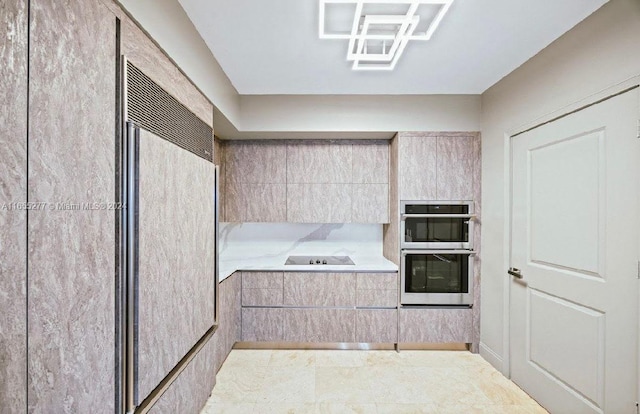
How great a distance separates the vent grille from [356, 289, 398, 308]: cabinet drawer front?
2.09m

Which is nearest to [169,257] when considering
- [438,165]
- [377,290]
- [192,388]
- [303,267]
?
[192,388]

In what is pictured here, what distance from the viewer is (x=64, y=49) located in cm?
101

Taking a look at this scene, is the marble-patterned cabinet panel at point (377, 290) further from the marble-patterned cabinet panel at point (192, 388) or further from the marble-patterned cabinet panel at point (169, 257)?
the marble-patterned cabinet panel at point (169, 257)

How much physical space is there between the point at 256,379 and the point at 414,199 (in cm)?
224

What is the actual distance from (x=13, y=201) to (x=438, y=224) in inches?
125

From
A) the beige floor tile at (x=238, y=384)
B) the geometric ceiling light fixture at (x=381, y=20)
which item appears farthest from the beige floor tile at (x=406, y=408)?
the geometric ceiling light fixture at (x=381, y=20)

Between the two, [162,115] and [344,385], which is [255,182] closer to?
[162,115]

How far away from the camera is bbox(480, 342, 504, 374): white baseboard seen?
9.46 feet

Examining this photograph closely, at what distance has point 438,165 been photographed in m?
3.31

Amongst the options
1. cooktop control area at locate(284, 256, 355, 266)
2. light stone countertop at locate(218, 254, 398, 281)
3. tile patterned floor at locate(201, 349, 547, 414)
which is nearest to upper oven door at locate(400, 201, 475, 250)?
light stone countertop at locate(218, 254, 398, 281)

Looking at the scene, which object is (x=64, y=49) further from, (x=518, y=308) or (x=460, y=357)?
(x=460, y=357)

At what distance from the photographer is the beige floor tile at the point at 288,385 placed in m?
2.46

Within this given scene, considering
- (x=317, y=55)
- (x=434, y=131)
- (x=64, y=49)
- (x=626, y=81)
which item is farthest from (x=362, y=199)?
(x=64, y=49)

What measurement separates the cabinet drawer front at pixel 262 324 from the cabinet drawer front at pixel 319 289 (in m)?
0.19
